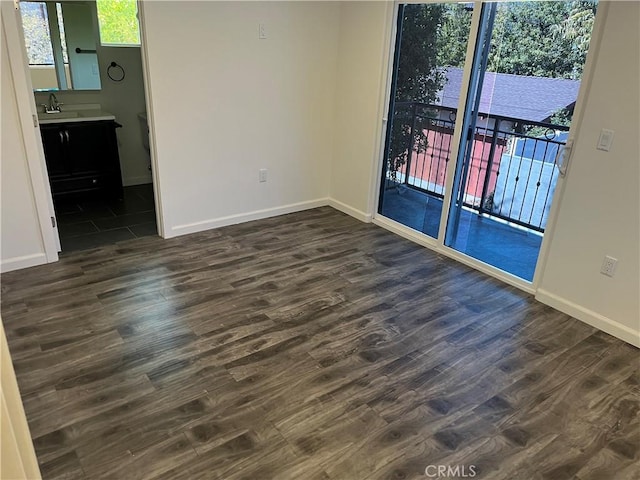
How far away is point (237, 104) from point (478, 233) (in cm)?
225

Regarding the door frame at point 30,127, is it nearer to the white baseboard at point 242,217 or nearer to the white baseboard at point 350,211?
the white baseboard at point 242,217

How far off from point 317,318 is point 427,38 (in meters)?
2.40

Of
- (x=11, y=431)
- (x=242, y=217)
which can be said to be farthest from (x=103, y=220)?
(x=11, y=431)

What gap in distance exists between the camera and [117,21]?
4.60m

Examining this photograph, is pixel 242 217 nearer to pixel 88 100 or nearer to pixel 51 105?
pixel 88 100

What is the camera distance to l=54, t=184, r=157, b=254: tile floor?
3922mm

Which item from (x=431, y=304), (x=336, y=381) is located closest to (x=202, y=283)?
(x=336, y=381)

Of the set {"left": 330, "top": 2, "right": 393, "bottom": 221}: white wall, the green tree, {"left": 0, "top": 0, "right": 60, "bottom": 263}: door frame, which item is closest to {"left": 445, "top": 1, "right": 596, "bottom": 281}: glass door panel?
the green tree

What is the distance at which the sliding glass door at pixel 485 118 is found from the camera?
3045 mm

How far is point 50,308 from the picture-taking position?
9.68 ft

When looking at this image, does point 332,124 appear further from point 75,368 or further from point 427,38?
point 75,368

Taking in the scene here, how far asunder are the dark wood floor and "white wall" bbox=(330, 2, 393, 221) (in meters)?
1.14

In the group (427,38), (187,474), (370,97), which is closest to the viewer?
(187,474)

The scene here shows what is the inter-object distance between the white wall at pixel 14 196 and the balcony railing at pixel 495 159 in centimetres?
288
